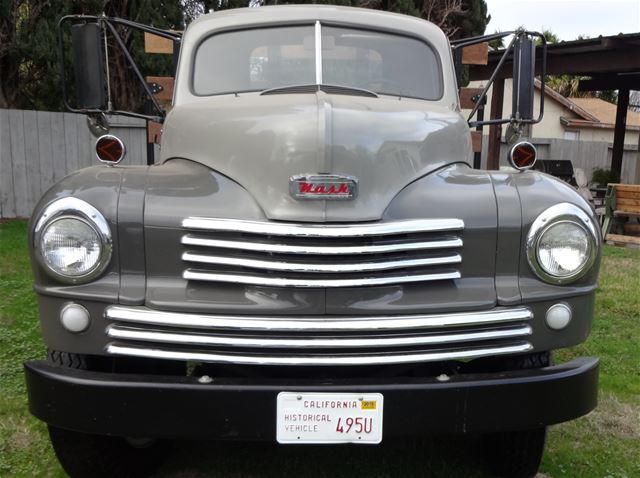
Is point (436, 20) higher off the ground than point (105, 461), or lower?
higher

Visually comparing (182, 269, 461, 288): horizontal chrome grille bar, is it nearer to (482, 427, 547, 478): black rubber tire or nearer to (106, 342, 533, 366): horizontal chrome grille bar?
(106, 342, 533, 366): horizontal chrome grille bar

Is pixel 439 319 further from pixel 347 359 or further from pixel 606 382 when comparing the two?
pixel 606 382

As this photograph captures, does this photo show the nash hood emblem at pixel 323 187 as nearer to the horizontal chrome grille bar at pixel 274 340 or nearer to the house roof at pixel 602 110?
the horizontal chrome grille bar at pixel 274 340

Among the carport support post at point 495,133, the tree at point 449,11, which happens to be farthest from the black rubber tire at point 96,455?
the tree at point 449,11

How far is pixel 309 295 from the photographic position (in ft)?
7.16

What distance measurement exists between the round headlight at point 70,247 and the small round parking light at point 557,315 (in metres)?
1.68

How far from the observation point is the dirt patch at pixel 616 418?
3.33 metres

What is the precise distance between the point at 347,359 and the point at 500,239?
746 mm

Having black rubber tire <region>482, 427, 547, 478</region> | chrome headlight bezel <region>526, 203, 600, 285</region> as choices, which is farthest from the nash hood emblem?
black rubber tire <region>482, 427, 547, 478</region>

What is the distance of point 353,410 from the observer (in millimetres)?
2057

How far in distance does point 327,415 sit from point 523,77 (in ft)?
7.00

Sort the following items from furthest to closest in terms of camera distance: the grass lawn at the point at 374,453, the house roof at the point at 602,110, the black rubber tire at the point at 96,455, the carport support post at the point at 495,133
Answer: the house roof at the point at 602,110
the carport support post at the point at 495,133
the grass lawn at the point at 374,453
the black rubber tire at the point at 96,455

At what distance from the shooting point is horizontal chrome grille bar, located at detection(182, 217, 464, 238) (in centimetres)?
215

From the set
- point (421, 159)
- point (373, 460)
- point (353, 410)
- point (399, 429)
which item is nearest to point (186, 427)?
point (353, 410)
